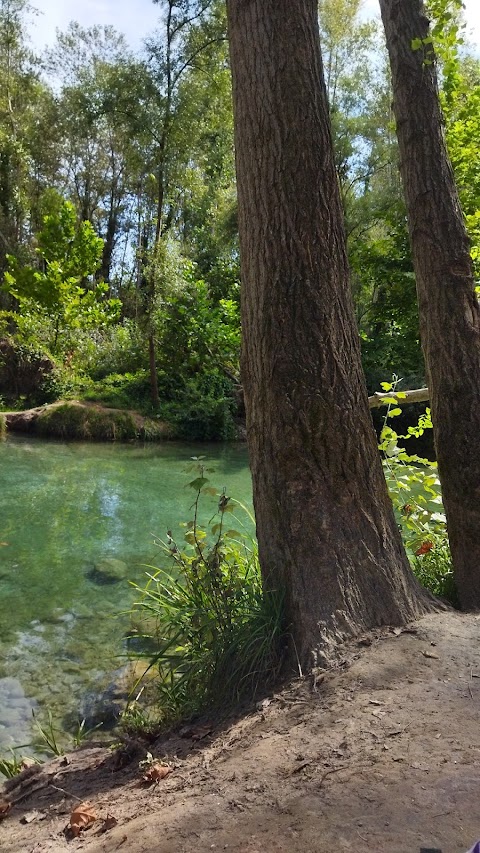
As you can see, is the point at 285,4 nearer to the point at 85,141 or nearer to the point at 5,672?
the point at 5,672

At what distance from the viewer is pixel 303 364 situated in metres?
2.80

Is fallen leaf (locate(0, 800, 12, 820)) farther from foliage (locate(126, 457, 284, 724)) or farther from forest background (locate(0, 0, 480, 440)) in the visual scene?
forest background (locate(0, 0, 480, 440))

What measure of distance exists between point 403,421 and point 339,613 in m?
14.1

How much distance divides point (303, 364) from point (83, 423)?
13.6 m

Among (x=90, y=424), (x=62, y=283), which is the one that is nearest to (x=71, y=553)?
(x=90, y=424)

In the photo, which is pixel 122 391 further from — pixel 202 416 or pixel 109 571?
pixel 109 571

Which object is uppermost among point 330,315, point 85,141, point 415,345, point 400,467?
point 85,141

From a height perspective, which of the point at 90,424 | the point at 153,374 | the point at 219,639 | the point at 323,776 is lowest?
the point at 323,776

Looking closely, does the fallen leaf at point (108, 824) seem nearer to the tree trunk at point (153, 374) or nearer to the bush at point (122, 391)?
the bush at point (122, 391)

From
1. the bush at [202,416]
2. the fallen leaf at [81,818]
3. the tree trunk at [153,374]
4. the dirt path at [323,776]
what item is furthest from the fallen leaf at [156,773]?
the tree trunk at [153,374]

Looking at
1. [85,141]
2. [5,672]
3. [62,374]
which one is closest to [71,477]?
[5,672]

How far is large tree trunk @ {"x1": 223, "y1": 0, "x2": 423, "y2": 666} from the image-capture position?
108 inches

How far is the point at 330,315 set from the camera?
2850 millimetres

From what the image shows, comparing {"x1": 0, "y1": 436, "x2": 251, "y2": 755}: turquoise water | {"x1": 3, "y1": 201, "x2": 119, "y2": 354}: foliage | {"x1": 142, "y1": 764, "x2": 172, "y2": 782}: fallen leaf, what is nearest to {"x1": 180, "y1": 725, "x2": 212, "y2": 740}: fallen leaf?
{"x1": 142, "y1": 764, "x2": 172, "y2": 782}: fallen leaf
